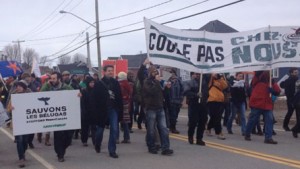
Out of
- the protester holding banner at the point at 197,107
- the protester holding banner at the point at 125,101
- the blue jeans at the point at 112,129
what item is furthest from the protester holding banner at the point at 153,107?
the protester holding banner at the point at 125,101

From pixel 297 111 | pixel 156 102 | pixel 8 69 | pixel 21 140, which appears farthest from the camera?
pixel 8 69

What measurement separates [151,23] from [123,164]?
3.49m

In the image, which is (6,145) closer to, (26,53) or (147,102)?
(147,102)

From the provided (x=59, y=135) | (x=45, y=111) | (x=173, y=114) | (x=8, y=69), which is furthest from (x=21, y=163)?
(x=8, y=69)

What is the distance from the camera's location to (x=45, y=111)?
10242mm

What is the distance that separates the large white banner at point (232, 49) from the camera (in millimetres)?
11555

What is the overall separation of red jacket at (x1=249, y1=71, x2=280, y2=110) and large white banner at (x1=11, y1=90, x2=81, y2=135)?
430 cm

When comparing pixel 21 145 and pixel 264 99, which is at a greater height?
pixel 264 99

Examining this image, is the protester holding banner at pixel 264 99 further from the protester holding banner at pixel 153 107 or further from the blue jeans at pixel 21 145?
the blue jeans at pixel 21 145

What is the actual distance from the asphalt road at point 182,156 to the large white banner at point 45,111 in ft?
2.27

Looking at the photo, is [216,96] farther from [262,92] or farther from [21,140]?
[21,140]

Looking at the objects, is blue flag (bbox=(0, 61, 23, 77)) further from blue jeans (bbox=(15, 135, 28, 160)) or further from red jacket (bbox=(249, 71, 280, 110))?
red jacket (bbox=(249, 71, 280, 110))

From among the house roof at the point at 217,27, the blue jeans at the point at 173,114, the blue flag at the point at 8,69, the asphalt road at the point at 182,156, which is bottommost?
the asphalt road at the point at 182,156

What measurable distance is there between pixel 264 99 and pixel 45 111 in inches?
201
